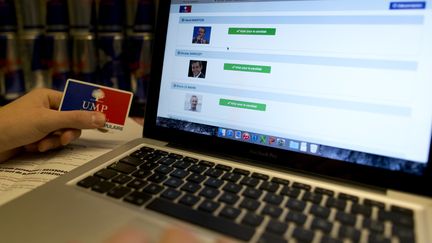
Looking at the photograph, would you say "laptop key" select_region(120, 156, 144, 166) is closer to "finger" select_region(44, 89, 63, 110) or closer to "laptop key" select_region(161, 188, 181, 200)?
"laptop key" select_region(161, 188, 181, 200)

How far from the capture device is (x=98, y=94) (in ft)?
1.98

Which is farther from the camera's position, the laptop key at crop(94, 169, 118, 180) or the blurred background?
the blurred background

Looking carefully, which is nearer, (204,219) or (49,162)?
(204,219)

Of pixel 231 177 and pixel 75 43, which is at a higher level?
pixel 75 43

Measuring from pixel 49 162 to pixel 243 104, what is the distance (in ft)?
1.20

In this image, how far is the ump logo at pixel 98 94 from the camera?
23.7 inches

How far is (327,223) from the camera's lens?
0.34 metres

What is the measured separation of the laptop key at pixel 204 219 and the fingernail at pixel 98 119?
0.84ft

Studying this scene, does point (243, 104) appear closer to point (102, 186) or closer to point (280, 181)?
point (280, 181)

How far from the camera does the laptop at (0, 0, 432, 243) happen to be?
0.35 metres

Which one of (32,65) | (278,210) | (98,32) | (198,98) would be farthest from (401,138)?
(32,65)

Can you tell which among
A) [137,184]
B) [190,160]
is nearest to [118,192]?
[137,184]

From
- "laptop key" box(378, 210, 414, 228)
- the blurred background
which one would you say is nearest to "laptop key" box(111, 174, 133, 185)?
"laptop key" box(378, 210, 414, 228)

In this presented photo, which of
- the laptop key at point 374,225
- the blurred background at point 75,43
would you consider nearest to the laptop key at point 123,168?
the laptop key at point 374,225
